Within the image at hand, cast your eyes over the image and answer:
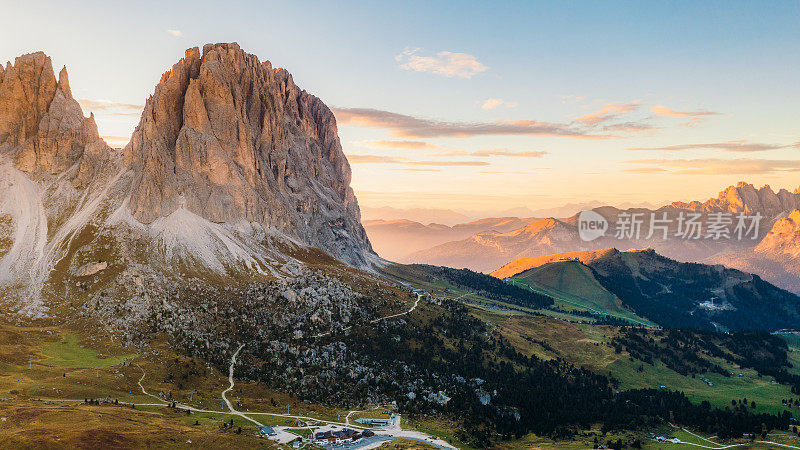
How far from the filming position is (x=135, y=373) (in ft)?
594

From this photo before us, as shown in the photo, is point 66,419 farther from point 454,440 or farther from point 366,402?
point 454,440

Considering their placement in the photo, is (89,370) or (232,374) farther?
(232,374)

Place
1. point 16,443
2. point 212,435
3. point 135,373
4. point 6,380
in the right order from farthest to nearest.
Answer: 1. point 135,373
2. point 6,380
3. point 212,435
4. point 16,443

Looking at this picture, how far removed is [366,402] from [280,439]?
52162mm

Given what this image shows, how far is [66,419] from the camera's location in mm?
129125

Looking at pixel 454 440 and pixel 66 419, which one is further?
pixel 454 440

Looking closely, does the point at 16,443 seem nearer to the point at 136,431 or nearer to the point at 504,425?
the point at 136,431

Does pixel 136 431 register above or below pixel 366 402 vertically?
above

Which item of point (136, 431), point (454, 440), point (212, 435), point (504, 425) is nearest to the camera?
point (136, 431)

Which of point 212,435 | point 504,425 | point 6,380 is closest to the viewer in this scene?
point 212,435

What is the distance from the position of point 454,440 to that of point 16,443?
11919 cm

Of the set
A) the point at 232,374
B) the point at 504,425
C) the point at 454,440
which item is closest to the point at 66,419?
Answer: the point at 232,374

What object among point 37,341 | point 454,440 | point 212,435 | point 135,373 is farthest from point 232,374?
point 454,440

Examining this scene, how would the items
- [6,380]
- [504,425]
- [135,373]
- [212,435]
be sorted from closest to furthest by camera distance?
[212,435]
[6,380]
[135,373]
[504,425]
